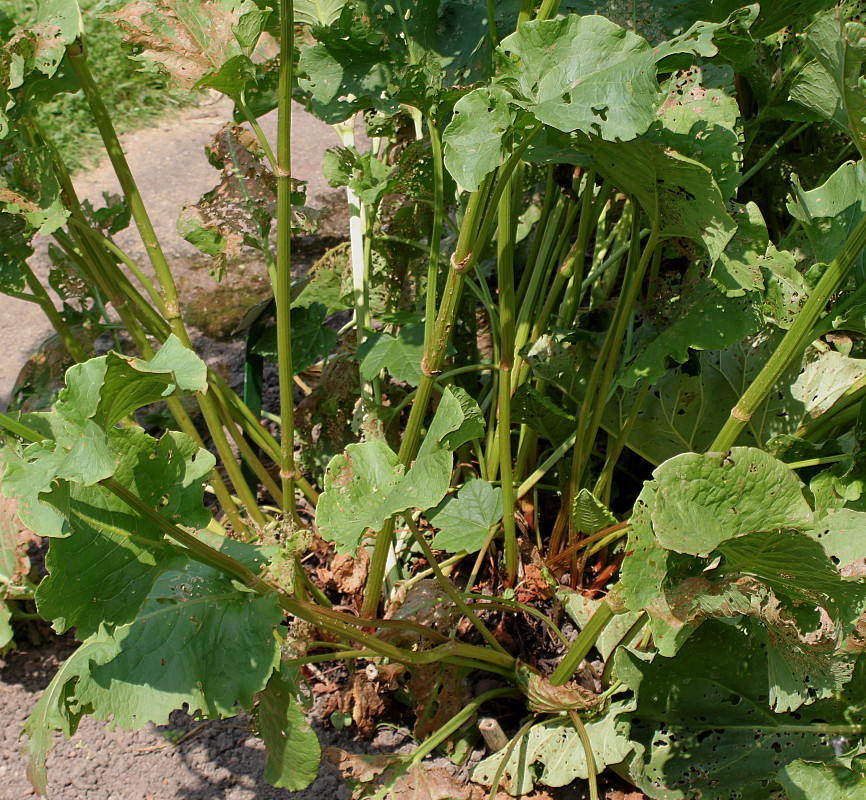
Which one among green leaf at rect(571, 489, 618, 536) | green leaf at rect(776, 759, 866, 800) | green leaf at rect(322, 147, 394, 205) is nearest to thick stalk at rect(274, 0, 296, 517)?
green leaf at rect(322, 147, 394, 205)

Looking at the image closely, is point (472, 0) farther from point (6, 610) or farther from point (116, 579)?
point (6, 610)

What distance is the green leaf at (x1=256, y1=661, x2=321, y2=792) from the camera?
1.05 metres

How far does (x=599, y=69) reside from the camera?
0.77 meters

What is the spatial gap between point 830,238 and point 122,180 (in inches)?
36.2

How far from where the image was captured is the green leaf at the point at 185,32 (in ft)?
3.94

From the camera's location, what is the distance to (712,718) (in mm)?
1182

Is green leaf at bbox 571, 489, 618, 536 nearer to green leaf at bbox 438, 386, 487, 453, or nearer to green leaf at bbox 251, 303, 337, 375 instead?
green leaf at bbox 438, 386, 487, 453

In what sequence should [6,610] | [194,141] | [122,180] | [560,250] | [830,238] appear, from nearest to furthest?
[830,238]
[122,180]
[6,610]
[560,250]
[194,141]

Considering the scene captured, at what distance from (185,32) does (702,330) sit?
858 mm

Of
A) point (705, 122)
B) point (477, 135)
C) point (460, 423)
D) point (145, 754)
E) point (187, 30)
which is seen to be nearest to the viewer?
point (477, 135)

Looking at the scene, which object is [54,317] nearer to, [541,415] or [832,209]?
[541,415]

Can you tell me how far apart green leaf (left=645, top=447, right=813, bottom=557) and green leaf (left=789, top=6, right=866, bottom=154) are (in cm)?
35

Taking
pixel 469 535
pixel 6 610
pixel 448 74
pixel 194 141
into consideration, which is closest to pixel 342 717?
pixel 469 535

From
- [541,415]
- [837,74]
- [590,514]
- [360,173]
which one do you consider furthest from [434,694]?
[837,74]
